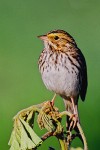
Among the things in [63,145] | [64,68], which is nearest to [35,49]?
[64,68]

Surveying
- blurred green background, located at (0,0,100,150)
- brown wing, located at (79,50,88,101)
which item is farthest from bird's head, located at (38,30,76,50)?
blurred green background, located at (0,0,100,150)

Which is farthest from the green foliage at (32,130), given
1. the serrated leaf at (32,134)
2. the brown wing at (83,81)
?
the brown wing at (83,81)

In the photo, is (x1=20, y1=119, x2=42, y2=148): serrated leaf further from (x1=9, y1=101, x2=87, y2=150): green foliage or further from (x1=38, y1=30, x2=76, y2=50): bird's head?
(x1=38, y1=30, x2=76, y2=50): bird's head

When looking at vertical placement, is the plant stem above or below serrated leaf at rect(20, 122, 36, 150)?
below

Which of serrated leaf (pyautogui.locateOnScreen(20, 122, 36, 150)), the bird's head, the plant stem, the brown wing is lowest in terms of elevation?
A: the brown wing

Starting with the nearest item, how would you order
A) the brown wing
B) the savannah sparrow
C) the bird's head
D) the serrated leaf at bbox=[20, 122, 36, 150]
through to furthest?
the serrated leaf at bbox=[20, 122, 36, 150] < the bird's head < the savannah sparrow < the brown wing
